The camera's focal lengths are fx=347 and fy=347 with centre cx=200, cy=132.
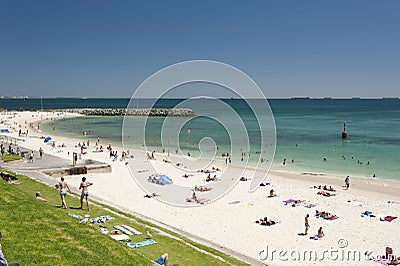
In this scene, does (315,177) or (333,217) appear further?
(315,177)

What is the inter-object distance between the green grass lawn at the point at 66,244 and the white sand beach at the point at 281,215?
3462 mm

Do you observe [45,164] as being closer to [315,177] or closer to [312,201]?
[312,201]

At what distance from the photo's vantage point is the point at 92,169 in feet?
83.9

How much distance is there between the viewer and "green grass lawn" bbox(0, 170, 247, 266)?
746 centimetres

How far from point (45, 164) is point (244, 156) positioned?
23.1 metres

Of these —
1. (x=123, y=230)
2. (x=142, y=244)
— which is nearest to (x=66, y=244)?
(x=142, y=244)

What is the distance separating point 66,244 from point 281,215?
13505 mm

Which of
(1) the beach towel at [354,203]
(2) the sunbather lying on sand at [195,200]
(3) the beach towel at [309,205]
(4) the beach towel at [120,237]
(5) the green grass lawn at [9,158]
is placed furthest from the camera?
(5) the green grass lawn at [9,158]

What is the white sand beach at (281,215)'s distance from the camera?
14.5 metres

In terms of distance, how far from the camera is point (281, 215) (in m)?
19.1

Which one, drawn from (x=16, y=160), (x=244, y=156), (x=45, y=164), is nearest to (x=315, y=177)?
(x=244, y=156)

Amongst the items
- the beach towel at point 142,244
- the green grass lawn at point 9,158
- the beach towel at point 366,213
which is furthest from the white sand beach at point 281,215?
the beach towel at point 142,244

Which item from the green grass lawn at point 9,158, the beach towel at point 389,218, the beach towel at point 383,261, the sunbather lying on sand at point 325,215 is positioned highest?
the green grass lawn at point 9,158

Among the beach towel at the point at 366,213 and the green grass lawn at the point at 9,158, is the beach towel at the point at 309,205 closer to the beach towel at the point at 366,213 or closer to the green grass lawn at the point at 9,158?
the beach towel at the point at 366,213
